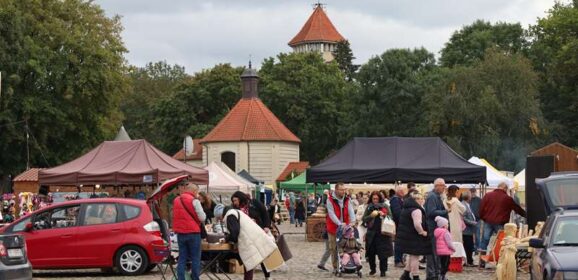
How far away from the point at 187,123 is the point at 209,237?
236 ft

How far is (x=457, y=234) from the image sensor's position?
21.3 m

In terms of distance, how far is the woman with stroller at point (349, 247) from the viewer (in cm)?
2000

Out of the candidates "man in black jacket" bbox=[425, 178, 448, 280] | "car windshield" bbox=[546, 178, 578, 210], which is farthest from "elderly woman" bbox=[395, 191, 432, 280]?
"car windshield" bbox=[546, 178, 578, 210]

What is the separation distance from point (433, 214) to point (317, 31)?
13914 cm

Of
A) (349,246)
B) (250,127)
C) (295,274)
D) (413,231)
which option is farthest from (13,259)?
(250,127)

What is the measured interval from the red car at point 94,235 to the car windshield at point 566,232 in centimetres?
820

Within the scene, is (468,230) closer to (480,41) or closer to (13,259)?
(13,259)

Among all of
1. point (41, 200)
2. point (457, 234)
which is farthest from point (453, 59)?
point (457, 234)

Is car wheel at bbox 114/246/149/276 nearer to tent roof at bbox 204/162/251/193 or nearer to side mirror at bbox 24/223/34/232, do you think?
side mirror at bbox 24/223/34/232

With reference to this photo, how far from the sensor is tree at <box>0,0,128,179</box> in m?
53.8

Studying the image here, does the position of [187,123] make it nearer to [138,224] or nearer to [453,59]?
[453,59]

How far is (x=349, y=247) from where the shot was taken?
20.1 m

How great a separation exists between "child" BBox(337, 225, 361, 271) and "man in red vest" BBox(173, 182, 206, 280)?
14.5 ft

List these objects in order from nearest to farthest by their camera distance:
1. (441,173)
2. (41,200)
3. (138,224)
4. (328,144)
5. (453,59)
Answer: (138,224), (441,173), (41,200), (453,59), (328,144)
